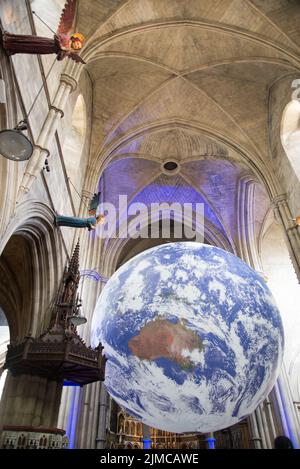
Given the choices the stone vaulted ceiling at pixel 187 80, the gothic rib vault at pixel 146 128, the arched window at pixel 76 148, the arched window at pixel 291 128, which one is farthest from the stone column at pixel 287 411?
the arched window at pixel 76 148

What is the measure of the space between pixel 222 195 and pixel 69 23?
1058 centimetres

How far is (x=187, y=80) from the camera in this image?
1156cm

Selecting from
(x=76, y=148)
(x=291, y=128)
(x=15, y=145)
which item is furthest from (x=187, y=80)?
(x=15, y=145)

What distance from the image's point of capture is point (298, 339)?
12.8 meters

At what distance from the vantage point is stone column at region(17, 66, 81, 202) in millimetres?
5371

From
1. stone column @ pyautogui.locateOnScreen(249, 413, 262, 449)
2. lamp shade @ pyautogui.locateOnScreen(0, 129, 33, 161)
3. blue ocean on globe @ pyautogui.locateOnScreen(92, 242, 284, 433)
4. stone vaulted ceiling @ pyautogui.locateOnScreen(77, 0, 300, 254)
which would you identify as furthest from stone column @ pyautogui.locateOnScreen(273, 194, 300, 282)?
lamp shade @ pyautogui.locateOnScreen(0, 129, 33, 161)

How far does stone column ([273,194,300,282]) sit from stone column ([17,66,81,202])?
7.03 m

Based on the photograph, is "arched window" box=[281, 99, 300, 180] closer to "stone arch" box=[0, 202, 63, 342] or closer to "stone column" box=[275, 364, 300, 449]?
"stone column" box=[275, 364, 300, 449]

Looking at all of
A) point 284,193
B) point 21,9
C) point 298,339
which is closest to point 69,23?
point 21,9

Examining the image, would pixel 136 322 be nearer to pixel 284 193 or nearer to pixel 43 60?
pixel 43 60

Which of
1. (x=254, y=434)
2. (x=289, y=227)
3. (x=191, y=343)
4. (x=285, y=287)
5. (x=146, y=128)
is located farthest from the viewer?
(x=285, y=287)

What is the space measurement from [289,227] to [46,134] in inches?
287

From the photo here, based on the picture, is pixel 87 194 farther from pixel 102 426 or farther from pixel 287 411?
pixel 287 411

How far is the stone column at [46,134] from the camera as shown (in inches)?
211
